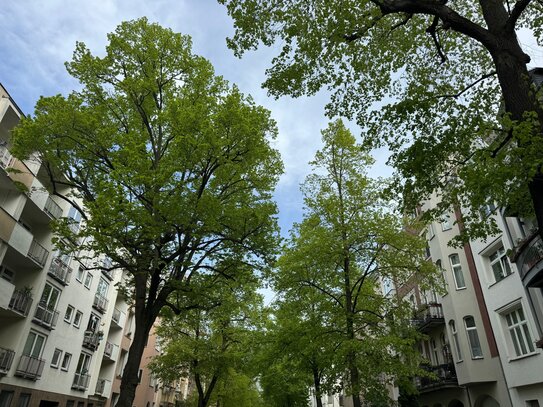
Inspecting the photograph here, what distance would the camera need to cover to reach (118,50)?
1638 centimetres

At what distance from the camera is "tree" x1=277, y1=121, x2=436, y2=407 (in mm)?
15656

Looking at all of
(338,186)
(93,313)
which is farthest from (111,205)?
(93,313)

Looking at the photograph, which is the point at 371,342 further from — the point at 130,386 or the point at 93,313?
the point at 93,313

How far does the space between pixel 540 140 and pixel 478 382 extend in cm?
1736

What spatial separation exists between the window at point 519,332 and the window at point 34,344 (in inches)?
960

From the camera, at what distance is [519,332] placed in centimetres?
1795

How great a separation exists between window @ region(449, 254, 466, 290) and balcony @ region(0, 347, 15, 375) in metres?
A: 23.7

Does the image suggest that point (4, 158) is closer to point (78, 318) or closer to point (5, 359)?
point (5, 359)

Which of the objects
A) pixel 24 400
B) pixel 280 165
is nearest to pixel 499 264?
pixel 280 165

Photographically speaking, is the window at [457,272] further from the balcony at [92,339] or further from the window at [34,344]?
the balcony at [92,339]

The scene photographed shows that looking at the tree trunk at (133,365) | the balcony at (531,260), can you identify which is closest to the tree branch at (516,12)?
the balcony at (531,260)

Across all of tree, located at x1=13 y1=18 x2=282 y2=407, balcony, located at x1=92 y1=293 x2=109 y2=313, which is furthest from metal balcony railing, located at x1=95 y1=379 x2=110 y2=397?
tree, located at x1=13 y1=18 x2=282 y2=407

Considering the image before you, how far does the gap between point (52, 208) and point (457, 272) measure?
79.2 feet

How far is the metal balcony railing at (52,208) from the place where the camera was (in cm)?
2261
